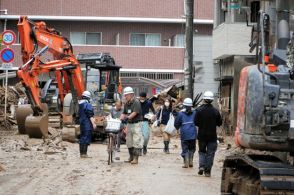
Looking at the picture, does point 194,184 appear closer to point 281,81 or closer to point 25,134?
point 281,81

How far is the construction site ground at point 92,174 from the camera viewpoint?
13.0 meters

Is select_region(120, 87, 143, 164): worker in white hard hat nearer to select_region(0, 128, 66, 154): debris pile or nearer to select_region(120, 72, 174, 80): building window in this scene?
select_region(0, 128, 66, 154): debris pile

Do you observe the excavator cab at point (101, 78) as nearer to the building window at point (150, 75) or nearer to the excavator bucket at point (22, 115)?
the excavator bucket at point (22, 115)

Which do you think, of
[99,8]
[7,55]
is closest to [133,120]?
[7,55]

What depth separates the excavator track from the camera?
816 centimetres

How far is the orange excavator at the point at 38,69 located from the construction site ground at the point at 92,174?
2.27 meters

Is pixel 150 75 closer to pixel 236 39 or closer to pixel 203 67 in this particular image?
pixel 203 67

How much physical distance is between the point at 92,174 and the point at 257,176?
6799 millimetres

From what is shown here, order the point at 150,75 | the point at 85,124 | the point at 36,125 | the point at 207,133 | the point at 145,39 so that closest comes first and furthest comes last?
the point at 207,133, the point at 85,124, the point at 36,125, the point at 150,75, the point at 145,39

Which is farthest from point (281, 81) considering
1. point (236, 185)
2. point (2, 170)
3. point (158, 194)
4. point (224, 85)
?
point (224, 85)

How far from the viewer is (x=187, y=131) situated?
17.5 m

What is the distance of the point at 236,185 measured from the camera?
10570 millimetres

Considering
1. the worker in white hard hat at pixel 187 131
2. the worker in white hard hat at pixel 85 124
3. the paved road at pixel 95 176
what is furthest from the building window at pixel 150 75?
the worker in white hard hat at pixel 187 131

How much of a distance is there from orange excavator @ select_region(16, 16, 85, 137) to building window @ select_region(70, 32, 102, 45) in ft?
54.5
